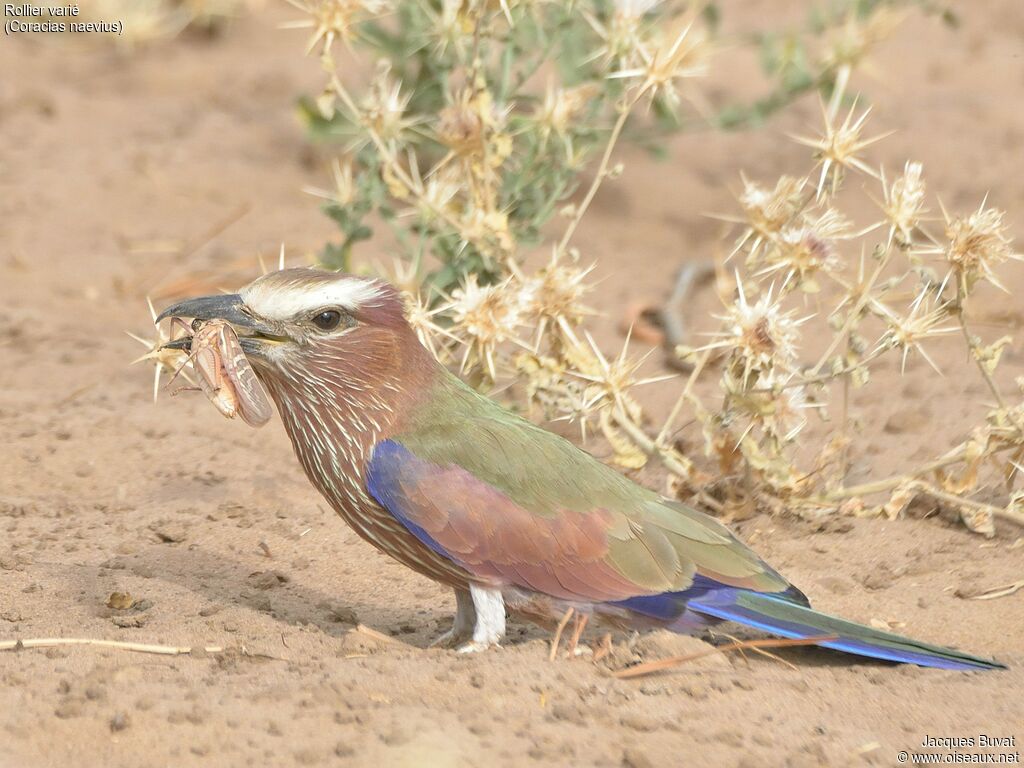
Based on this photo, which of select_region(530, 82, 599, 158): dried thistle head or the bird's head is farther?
select_region(530, 82, 599, 158): dried thistle head

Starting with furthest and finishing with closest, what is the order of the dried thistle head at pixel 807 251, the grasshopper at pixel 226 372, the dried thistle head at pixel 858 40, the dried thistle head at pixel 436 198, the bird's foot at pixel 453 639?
the dried thistle head at pixel 858 40
the dried thistle head at pixel 436 198
the dried thistle head at pixel 807 251
the bird's foot at pixel 453 639
the grasshopper at pixel 226 372

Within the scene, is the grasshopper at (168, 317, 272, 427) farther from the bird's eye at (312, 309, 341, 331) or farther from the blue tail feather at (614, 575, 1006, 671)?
the blue tail feather at (614, 575, 1006, 671)

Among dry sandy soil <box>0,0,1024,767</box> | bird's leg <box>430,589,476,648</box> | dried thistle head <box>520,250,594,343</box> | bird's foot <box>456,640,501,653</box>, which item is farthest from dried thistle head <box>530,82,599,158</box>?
bird's foot <box>456,640,501,653</box>

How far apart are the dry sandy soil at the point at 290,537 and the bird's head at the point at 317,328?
0.69 metres

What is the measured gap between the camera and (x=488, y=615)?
3662mm

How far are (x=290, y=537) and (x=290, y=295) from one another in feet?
3.63

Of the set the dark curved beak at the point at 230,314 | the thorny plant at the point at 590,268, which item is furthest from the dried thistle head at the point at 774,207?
the dark curved beak at the point at 230,314

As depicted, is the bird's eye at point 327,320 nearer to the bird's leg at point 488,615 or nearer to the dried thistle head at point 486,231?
the bird's leg at point 488,615

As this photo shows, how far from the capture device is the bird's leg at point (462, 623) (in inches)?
150

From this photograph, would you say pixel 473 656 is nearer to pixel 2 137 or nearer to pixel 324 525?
pixel 324 525

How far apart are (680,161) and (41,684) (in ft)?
18.7

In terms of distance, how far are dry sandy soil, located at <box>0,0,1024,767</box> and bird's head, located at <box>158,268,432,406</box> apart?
69 centimetres

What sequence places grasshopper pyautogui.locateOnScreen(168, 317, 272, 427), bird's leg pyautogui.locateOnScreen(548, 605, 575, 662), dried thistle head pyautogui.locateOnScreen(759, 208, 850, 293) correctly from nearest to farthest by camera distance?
1. bird's leg pyautogui.locateOnScreen(548, 605, 575, 662)
2. grasshopper pyautogui.locateOnScreen(168, 317, 272, 427)
3. dried thistle head pyautogui.locateOnScreen(759, 208, 850, 293)

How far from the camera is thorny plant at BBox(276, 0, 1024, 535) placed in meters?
4.03
